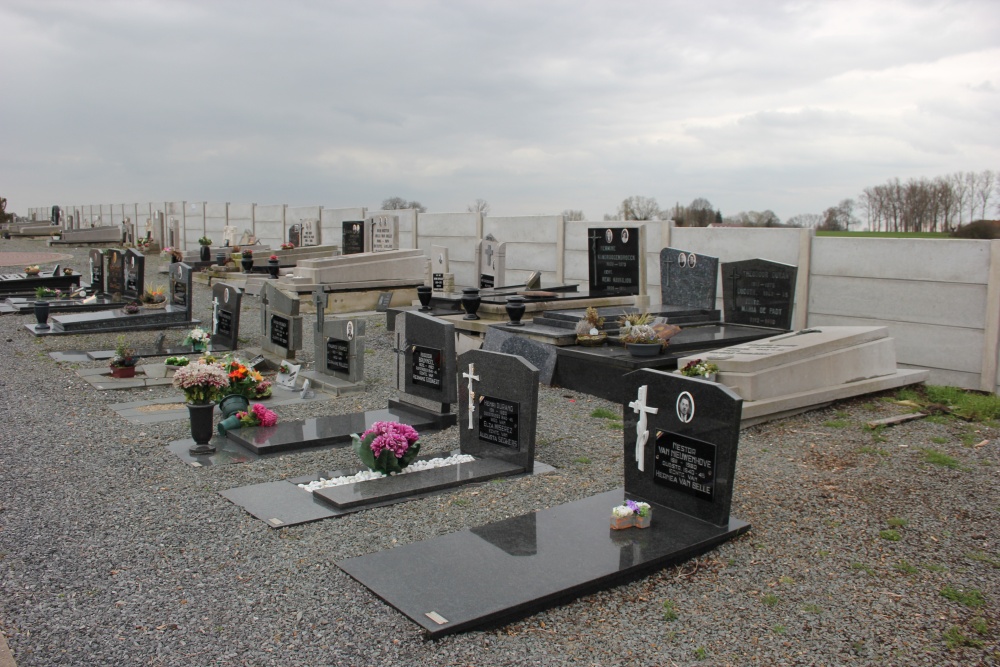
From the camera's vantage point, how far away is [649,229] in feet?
50.0

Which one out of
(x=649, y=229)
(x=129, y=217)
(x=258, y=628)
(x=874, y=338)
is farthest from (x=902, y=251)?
(x=129, y=217)

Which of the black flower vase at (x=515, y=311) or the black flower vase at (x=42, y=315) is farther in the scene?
the black flower vase at (x=42, y=315)

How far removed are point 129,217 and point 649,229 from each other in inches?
1621

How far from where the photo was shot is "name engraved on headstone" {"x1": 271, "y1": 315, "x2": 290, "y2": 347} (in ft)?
37.8

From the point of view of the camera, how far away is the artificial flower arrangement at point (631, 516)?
5.16m

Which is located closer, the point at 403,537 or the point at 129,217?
the point at 403,537

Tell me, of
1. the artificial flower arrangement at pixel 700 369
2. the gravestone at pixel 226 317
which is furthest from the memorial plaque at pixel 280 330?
the artificial flower arrangement at pixel 700 369

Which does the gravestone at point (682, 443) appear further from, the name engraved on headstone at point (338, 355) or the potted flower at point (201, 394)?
the name engraved on headstone at point (338, 355)

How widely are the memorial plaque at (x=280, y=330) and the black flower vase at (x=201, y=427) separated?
164 inches

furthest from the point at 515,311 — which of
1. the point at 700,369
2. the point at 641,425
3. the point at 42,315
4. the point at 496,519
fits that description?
the point at 42,315

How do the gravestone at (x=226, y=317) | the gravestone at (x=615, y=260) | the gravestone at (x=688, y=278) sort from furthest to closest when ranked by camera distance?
1. the gravestone at (x=615, y=260)
2. the gravestone at (x=226, y=317)
3. the gravestone at (x=688, y=278)

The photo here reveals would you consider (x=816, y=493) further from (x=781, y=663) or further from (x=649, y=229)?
(x=649, y=229)

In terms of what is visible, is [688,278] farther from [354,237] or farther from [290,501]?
[354,237]

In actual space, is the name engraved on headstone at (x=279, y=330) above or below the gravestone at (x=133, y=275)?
below
